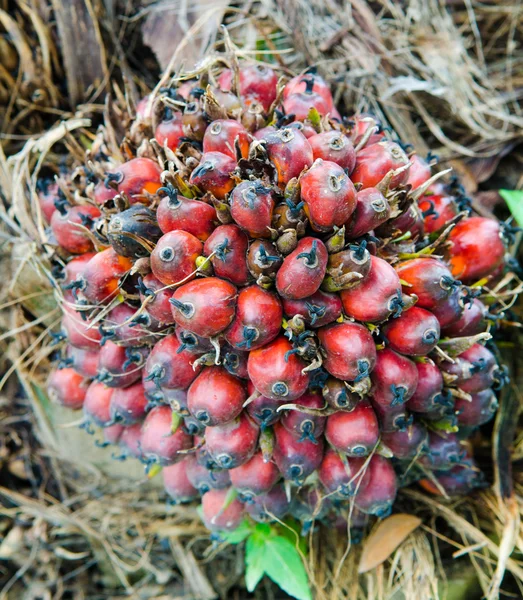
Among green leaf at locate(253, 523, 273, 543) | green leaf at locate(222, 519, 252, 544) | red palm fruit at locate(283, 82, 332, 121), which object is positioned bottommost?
green leaf at locate(253, 523, 273, 543)

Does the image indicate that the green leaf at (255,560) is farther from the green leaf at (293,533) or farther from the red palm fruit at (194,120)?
the red palm fruit at (194,120)

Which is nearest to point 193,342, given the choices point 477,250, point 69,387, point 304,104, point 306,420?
point 306,420

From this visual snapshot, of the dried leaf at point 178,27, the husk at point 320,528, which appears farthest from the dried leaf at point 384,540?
the dried leaf at point 178,27

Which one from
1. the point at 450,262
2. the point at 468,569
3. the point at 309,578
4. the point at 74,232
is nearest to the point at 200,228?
the point at 74,232

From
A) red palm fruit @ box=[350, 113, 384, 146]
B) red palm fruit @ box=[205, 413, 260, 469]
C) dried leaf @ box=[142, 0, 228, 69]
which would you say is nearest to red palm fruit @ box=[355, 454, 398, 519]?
red palm fruit @ box=[205, 413, 260, 469]

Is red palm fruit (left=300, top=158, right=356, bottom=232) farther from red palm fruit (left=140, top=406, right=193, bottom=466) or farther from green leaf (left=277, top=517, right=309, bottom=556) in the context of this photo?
green leaf (left=277, top=517, right=309, bottom=556)

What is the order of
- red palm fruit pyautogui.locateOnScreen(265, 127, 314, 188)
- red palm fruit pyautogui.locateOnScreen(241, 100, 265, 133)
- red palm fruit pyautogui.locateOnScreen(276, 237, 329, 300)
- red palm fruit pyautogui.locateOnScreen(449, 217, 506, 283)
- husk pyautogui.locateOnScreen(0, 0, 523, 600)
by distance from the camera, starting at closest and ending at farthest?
red palm fruit pyautogui.locateOnScreen(276, 237, 329, 300), red palm fruit pyautogui.locateOnScreen(265, 127, 314, 188), red palm fruit pyautogui.locateOnScreen(241, 100, 265, 133), red palm fruit pyautogui.locateOnScreen(449, 217, 506, 283), husk pyautogui.locateOnScreen(0, 0, 523, 600)

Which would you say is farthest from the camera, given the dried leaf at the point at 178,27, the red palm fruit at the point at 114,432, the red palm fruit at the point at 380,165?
the dried leaf at the point at 178,27
